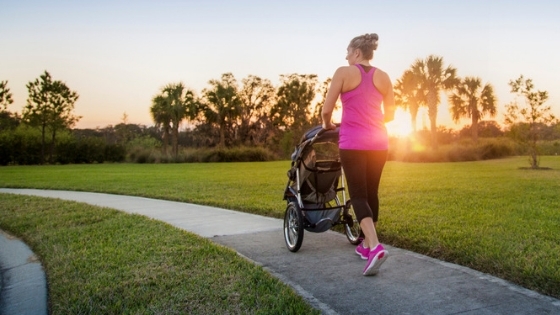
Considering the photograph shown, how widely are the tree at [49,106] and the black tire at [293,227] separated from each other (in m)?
41.9

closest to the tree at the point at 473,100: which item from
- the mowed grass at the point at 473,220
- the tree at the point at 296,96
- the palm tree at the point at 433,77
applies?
the palm tree at the point at 433,77

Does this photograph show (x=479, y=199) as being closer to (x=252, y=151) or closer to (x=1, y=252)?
(x=1, y=252)

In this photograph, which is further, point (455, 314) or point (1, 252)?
point (1, 252)

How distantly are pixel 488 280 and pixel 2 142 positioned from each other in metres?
42.7

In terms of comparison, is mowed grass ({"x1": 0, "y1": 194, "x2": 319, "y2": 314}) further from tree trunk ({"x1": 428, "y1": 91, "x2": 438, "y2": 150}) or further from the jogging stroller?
tree trunk ({"x1": 428, "y1": 91, "x2": 438, "y2": 150})

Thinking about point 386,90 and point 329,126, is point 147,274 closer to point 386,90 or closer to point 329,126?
point 329,126

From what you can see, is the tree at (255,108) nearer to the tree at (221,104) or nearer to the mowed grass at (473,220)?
the tree at (221,104)

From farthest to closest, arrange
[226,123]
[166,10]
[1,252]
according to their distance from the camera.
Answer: [226,123] < [166,10] < [1,252]

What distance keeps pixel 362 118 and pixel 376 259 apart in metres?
1.19

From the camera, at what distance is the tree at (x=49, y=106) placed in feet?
143

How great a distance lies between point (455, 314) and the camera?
3.21 m

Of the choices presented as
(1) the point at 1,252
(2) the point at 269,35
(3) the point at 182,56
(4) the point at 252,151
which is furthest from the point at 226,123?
(1) the point at 1,252

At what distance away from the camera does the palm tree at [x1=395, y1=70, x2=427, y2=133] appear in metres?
44.9

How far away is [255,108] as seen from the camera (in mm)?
68188
